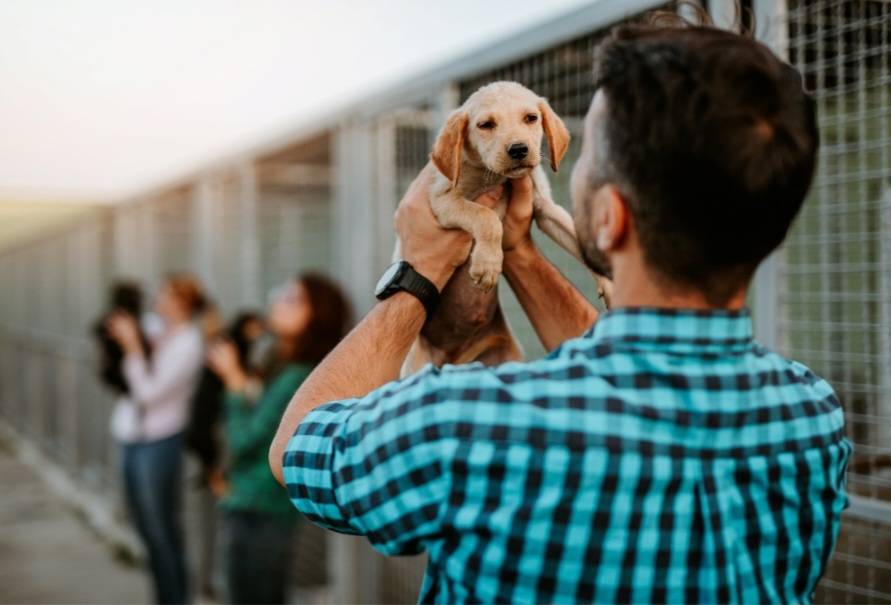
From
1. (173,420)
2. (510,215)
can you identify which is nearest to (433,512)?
(510,215)

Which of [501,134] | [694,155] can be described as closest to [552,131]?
[501,134]

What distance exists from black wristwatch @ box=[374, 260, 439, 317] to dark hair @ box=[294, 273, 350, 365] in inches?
99.4

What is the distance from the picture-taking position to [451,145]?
1049mm

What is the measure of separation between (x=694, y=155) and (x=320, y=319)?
2.94 m

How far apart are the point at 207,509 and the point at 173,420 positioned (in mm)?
665

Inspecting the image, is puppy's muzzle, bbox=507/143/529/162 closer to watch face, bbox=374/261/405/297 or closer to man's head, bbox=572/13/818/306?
man's head, bbox=572/13/818/306

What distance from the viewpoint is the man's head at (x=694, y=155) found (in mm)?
887

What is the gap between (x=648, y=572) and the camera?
36.5 inches

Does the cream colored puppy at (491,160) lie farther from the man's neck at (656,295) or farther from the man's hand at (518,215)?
the man's neck at (656,295)

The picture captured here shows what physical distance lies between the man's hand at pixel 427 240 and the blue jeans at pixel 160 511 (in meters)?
3.96

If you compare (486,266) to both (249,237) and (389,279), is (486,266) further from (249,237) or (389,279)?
(249,237)

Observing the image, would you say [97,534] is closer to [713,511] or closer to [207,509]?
[207,509]

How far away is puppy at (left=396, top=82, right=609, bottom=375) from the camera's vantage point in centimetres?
101

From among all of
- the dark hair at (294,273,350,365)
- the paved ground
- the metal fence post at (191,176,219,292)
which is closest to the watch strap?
the dark hair at (294,273,350,365)
